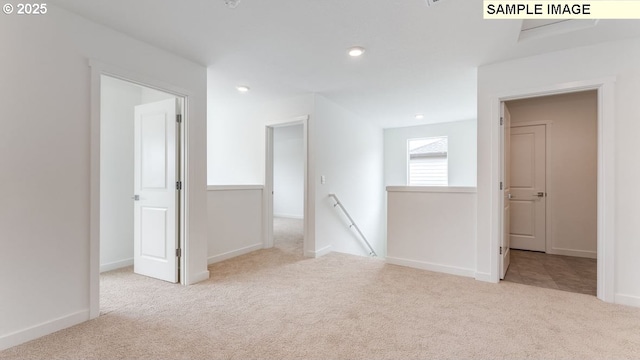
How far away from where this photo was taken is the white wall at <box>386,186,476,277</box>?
3244mm

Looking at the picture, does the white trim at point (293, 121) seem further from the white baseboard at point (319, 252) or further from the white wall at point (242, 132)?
the white baseboard at point (319, 252)

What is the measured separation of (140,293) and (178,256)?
45cm

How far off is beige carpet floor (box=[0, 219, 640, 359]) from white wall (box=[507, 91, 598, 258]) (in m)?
2.01

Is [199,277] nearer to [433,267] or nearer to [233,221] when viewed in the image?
[233,221]

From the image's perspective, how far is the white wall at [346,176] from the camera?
4.19 metres

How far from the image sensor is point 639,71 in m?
2.48

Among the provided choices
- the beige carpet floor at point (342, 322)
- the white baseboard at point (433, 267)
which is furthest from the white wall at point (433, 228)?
the beige carpet floor at point (342, 322)

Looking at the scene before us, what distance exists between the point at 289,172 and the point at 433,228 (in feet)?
18.7

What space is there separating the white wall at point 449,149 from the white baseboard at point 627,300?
3676 millimetres

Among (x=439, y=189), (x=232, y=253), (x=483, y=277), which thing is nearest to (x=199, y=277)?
(x=232, y=253)

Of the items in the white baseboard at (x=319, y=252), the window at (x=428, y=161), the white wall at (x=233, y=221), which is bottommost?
the white baseboard at (x=319, y=252)

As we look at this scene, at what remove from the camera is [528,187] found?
4.50 metres

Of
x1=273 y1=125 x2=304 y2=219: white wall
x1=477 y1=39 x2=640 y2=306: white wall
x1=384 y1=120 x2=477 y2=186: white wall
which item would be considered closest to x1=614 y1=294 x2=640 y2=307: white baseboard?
x1=477 y1=39 x2=640 y2=306: white wall

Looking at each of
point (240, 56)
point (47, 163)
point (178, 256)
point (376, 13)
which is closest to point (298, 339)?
point (178, 256)
